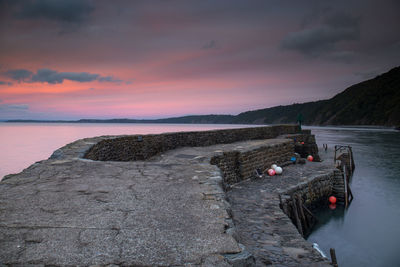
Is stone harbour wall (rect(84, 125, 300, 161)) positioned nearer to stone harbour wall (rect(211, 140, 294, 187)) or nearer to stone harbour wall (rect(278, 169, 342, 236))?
stone harbour wall (rect(211, 140, 294, 187))

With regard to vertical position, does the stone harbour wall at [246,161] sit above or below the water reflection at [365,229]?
above

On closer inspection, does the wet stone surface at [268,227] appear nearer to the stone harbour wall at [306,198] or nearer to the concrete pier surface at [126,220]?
the concrete pier surface at [126,220]

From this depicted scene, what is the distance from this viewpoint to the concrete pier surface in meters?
1.94

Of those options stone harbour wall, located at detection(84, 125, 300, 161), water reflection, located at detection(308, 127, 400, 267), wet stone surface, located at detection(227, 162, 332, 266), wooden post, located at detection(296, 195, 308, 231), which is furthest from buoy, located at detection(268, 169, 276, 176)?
stone harbour wall, located at detection(84, 125, 300, 161)

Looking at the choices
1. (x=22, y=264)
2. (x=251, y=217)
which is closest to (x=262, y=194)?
(x=251, y=217)

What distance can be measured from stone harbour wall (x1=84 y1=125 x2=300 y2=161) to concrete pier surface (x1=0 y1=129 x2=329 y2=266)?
107 inches

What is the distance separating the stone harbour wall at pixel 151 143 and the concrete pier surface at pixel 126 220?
8.94 ft

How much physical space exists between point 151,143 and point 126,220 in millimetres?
7869

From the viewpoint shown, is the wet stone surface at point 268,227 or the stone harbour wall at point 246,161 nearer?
the wet stone surface at point 268,227

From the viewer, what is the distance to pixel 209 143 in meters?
13.0

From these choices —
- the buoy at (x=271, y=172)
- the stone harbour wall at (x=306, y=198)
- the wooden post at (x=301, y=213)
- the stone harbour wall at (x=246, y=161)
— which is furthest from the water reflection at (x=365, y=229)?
the stone harbour wall at (x=246, y=161)

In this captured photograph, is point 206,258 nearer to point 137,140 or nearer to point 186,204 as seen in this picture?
point 186,204

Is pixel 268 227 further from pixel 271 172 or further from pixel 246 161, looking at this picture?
pixel 271 172

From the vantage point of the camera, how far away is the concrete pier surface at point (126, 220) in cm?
194
